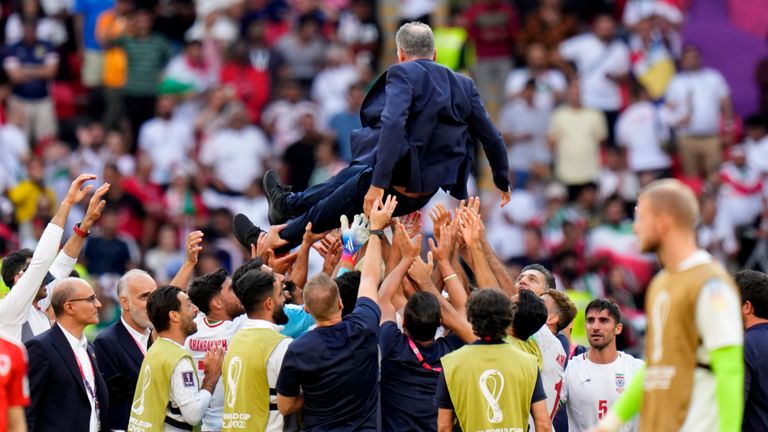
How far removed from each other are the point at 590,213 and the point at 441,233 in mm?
9678

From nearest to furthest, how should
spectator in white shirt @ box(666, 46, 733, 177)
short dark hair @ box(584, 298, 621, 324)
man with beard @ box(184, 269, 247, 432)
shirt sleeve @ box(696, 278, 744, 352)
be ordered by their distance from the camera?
shirt sleeve @ box(696, 278, 744, 352)
short dark hair @ box(584, 298, 621, 324)
man with beard @ box(184, 269, 247, 432)
spectator in white shirt @ box(666, 46, 733, 177)

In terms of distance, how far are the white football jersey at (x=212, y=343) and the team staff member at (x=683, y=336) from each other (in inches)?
148

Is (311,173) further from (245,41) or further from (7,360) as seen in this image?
(7,360)

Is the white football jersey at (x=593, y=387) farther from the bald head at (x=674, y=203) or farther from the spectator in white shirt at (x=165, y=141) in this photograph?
the spectator in white shirt at (x=165, y=141)

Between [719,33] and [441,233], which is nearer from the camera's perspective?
[441,233]

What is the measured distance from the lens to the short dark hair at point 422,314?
938 centimetres

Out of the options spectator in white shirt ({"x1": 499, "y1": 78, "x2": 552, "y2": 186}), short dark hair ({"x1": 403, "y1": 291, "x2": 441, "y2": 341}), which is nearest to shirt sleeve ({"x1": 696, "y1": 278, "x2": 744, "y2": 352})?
short dark hair ({"x1": 403, "y1": 291, "x2": 441, "y2": 341})

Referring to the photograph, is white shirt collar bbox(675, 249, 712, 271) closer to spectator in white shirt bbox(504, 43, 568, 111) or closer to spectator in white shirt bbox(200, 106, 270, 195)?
spectator in white shirt bbox(200, 106, 270, 195)

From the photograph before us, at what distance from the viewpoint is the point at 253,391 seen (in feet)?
31.1

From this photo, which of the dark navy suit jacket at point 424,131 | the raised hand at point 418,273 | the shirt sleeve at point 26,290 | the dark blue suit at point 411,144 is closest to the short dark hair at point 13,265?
the shirt sleeve at point 26,290

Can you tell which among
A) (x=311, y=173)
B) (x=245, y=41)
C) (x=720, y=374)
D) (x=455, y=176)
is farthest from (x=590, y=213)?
(x=720, y=374)

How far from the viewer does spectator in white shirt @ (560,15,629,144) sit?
20578 mm

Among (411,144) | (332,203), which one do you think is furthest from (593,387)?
(332,203)

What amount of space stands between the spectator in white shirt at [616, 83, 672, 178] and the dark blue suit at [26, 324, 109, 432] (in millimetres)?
12005
